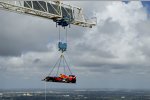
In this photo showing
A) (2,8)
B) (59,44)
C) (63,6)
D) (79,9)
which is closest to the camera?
(2,8)

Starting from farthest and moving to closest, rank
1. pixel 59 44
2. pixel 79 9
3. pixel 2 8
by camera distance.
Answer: pixel 79 9 < pixel 59 44 < pixel 2 8

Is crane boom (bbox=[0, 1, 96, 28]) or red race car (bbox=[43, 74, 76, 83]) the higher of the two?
crane boom (bbox=[0, 1, 96, 28])

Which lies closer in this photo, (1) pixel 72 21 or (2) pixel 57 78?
(2) pixel 57 78

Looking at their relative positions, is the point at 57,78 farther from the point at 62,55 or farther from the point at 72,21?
the point at 72,21

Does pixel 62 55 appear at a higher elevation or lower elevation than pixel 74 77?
higher

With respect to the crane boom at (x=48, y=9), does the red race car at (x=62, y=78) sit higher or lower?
lower

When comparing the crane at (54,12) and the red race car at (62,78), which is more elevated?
the crane at (54,12)

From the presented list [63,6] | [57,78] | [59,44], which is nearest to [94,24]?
[63,6]

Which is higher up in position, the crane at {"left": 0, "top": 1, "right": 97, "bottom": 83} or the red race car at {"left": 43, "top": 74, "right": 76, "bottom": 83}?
the crane at {"left": 0, "top": 1, "right": 97, "bottom": 83}
